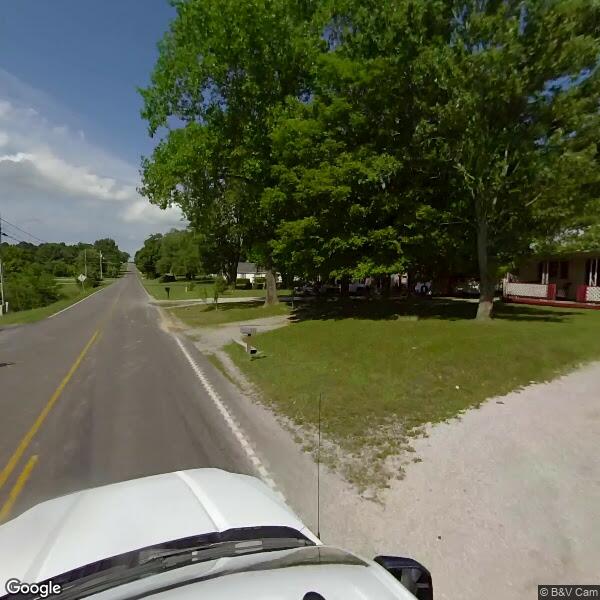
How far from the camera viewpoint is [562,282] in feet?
92.0

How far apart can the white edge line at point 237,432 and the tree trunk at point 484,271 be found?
37.7 feet

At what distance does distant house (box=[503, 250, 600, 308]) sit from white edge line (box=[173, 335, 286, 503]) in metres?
19.4

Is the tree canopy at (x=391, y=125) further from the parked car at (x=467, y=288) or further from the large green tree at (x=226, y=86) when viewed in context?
the parked car at (x=467, y=288)

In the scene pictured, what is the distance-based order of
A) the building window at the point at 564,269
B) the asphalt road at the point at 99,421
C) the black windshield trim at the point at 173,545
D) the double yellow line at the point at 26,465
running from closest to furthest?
the black windshield trim at the point at 173,545, the double yellow line at the point at 26,465, the asphalt road at the point at 99,421, the building window at the point at 564,269

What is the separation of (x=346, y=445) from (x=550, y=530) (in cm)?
310

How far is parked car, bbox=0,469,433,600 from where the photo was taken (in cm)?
183

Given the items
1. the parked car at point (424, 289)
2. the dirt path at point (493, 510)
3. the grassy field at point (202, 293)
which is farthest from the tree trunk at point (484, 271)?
the grassy field at point (202, 293)

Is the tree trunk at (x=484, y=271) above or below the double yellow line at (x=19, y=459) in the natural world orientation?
above

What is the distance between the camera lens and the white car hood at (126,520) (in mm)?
2197

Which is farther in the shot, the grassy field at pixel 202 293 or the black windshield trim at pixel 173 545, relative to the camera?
the grassy field at pixel 202 293

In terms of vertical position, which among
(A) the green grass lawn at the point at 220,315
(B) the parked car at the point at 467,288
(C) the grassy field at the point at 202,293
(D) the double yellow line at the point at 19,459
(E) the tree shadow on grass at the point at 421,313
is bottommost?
(C) the grassy field at the point at 202,293

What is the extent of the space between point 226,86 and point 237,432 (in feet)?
73.5

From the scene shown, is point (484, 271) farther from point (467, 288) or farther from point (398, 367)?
point (467, 288)

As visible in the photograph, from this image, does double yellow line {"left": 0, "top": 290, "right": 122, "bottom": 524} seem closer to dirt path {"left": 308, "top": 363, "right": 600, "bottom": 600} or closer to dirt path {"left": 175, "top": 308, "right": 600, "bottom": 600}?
dirt path {"left": 175, "top": 308, "right": 600, "bottom": 600}
